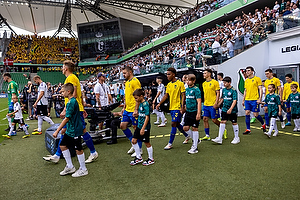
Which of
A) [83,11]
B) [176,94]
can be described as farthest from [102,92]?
[83,11]

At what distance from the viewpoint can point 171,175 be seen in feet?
11.7

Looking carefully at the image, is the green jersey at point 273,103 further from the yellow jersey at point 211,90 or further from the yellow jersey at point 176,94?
the yellow jersey at point 176,94

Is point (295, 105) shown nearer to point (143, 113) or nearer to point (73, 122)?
point (143, 113)

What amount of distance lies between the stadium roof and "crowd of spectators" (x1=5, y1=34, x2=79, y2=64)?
3069mm

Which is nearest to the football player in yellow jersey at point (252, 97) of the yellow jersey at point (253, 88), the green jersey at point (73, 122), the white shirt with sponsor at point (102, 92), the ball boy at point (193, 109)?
the yellow jersey at point (253, 88)

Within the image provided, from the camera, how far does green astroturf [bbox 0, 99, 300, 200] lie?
2.97m

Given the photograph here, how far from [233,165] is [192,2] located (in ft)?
105

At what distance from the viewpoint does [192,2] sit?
31297 mm

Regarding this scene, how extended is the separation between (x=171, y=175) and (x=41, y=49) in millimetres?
49296

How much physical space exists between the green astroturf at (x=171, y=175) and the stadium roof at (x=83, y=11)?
3107cm

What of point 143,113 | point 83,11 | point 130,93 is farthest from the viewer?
point 83,11

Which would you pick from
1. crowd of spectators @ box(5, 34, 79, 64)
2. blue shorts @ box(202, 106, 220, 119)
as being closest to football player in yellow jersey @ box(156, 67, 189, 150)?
blue shorts @ box(202, 106, 220, 119)

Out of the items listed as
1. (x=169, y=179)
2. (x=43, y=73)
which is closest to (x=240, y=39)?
(x=169, y=179)

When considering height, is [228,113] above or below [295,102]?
below
